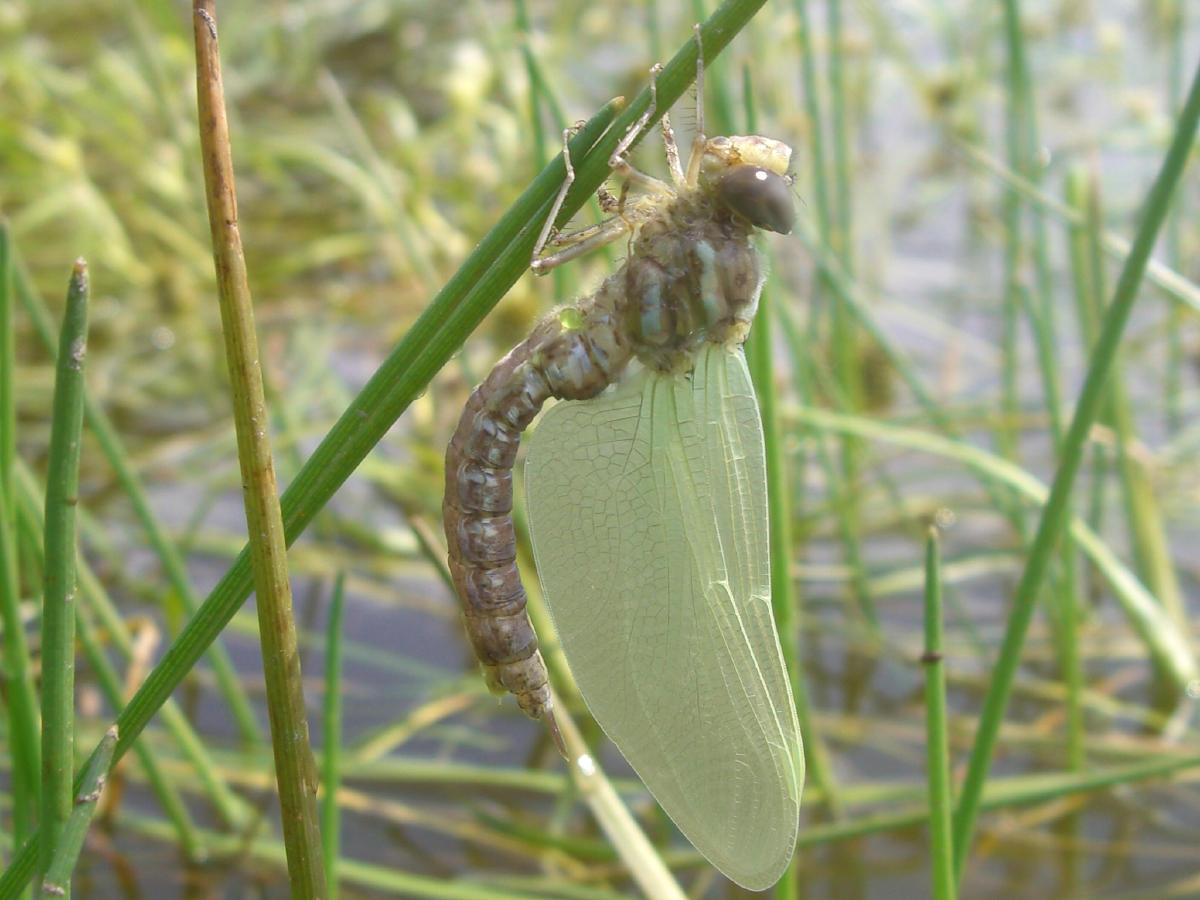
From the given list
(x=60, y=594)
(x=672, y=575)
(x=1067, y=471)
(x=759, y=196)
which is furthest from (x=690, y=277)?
(x=60, y=594)

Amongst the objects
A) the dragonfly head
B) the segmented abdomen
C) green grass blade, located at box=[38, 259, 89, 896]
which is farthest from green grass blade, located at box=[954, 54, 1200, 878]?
green grass blade, located at box=[38, 259, 89, 896]

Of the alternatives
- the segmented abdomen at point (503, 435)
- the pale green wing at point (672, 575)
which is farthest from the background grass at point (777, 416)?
the pale green wing at point (672, 575)

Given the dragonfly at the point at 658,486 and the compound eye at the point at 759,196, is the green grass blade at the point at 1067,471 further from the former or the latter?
the compound eye at the point at 759,196

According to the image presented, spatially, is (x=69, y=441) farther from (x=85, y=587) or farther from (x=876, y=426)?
(x=876, y=426)

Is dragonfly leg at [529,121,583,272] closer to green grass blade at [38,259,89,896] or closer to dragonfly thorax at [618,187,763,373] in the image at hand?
green grass blade at [38,259,89,896]

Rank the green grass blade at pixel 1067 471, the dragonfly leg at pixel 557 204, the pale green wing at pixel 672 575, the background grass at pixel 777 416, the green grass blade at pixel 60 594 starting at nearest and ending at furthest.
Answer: the green grass blade at pixel 60 594
the dragonfly leg at pixel 557 204
the green grass blade at pixel 1067 471
the pale green wing at pixel 672 575
the background grass at pixel 777 416
